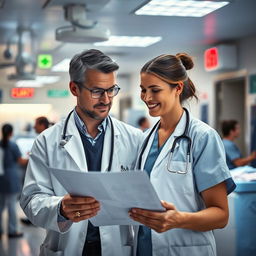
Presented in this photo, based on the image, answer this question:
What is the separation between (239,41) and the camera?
7.68 meters

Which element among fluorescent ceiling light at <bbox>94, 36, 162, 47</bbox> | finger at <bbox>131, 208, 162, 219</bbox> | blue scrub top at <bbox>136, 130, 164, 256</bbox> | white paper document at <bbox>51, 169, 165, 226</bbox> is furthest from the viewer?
fluorescent ceiling light at <bbox>94, 36, 162, 47</bbox>

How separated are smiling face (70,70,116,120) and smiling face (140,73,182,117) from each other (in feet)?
0.42

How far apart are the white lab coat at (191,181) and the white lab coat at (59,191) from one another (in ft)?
0.51

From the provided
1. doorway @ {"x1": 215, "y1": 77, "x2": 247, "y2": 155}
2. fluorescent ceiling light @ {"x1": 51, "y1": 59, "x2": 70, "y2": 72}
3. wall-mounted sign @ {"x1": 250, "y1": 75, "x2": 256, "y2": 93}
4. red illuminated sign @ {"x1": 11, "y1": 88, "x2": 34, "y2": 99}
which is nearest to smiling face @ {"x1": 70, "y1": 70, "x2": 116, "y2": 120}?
wall-mounted sign @ {"x1": 250, "y1": 75, "x2": 256, "y2": 93}

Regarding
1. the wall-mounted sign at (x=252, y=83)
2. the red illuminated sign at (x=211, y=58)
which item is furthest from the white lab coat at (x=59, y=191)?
the red illuminated sign at (x=211, y=58)

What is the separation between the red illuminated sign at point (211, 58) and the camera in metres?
7.84

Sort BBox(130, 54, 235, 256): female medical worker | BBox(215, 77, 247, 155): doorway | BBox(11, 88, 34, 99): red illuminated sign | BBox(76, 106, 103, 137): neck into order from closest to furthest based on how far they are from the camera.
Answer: BBox(130, 54, 235, 256): female medical worker < BBox(76, 106, 103, 137): neck < BBox(215, 77, 247, 155): doorway < BBox(11, 88, 34, 99): red illuminated sign

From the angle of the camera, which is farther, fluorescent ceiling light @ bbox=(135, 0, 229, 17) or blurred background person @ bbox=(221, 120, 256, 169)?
blurred background person @ bbox=(221, 120, 256, 169)

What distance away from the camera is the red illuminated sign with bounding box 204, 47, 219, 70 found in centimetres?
784

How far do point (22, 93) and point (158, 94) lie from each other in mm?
11642

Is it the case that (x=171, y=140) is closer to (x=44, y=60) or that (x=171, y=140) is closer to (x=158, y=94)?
(x=158, y=94)

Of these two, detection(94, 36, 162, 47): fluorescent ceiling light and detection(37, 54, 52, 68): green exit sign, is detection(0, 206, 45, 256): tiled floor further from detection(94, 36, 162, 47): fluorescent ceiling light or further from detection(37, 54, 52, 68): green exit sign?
detection(37, 54, 52, 68): green exit sign

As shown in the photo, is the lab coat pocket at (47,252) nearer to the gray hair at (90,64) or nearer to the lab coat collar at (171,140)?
the lab coat collar at (171,140)

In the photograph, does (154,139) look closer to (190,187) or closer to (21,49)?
(190,187)
